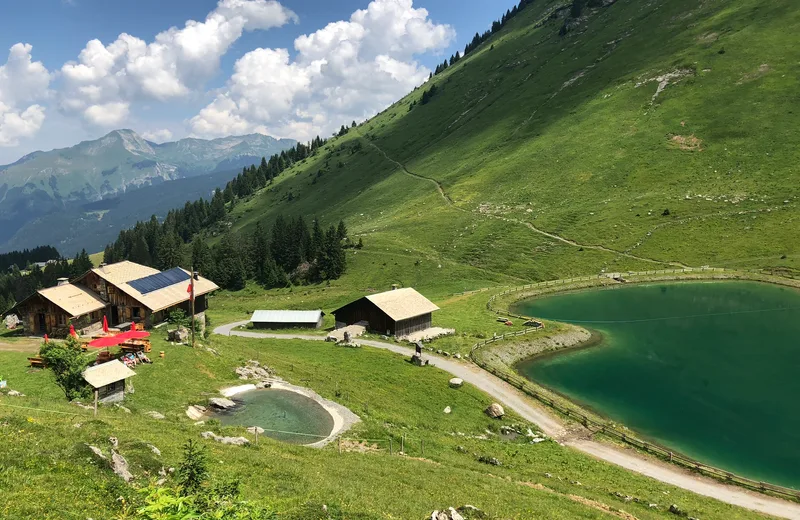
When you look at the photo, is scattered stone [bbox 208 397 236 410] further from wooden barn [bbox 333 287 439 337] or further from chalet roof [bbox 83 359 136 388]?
wooden barn [bbox 333 287 439 337]

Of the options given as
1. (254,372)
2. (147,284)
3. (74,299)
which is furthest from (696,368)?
(74,299)

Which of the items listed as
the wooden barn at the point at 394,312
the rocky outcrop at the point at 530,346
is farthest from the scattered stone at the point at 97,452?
the wooden barn at the point at 394,312

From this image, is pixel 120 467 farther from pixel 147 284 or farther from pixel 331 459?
pixel 147 284

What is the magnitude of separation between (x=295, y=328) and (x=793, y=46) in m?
179

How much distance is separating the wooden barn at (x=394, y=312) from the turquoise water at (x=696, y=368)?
19.5 m

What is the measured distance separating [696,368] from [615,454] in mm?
26250

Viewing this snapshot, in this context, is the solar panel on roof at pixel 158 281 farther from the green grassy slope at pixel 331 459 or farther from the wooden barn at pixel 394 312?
the wooden barn at pixel 394 312

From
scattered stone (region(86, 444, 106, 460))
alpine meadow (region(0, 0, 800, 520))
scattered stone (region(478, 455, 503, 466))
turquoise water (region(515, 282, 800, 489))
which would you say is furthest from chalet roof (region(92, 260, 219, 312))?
turquoise water (region(515, 282, 800, 489))

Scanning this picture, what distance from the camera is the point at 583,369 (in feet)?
199

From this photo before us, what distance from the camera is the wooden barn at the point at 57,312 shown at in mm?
57906

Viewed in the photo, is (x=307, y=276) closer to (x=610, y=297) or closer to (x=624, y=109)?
(x=610, y=297)

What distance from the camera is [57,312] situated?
58.2 meters

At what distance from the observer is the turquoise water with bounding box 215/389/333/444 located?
114 ft

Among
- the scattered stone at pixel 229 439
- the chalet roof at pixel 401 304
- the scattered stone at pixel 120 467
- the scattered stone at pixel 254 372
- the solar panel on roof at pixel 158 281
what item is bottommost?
the scattered stone at pixel 254 372
